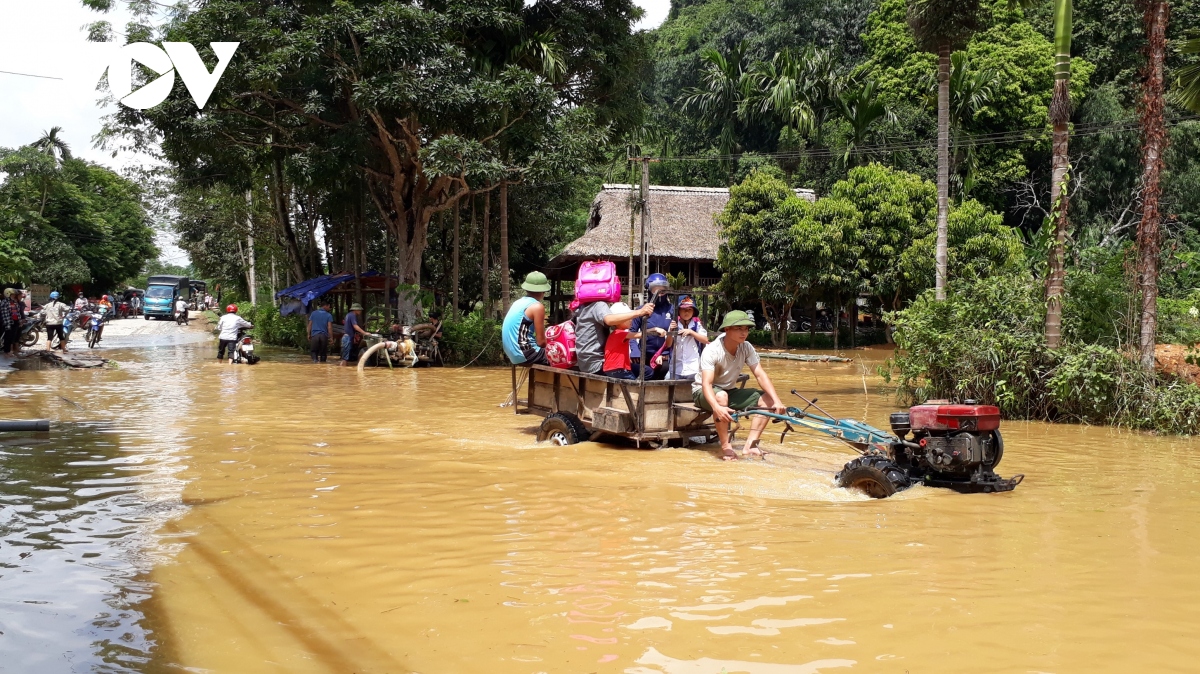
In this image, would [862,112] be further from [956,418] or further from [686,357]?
[956,418]

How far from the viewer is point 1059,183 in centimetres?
1311

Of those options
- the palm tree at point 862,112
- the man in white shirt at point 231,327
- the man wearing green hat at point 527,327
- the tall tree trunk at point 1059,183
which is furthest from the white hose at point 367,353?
the palm tree at point 862,112

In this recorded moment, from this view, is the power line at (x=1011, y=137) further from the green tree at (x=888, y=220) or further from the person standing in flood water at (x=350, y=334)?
the person standing in flood water at (x=350, y=334)

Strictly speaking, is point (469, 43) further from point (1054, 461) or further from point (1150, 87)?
point (1054, 461)

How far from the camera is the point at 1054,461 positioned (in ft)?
31.6

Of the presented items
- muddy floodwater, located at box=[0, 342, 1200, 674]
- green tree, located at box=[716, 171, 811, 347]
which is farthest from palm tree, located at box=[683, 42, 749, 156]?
muddy floodwater, located at box=[0, 342, 1200, 674]

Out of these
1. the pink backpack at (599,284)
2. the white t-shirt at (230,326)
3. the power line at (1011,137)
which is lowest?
the white t-shirt at (230,326)

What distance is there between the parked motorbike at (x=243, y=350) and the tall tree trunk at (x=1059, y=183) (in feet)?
57.1

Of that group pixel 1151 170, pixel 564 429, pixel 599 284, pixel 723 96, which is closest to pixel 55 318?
pixel 564 429

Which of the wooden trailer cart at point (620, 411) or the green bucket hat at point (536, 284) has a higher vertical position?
the green bucket hat at point (536, 284)

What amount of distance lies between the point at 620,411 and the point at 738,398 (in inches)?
45.1

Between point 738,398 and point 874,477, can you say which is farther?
point 738,398

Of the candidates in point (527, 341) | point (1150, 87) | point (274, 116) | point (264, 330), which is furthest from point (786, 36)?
point (527, 341)

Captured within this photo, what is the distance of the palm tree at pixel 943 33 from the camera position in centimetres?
1777
